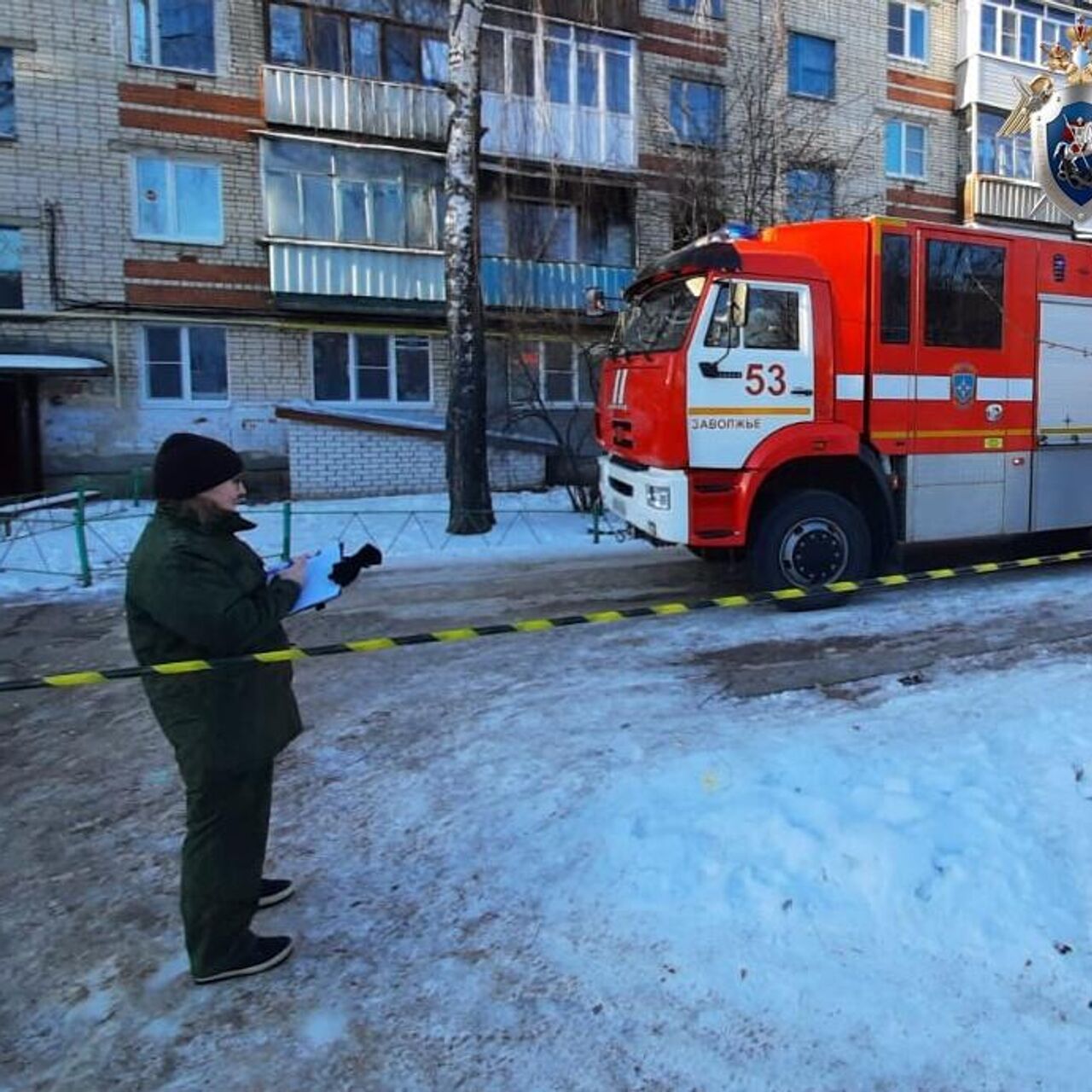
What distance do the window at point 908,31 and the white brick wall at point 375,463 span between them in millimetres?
14675

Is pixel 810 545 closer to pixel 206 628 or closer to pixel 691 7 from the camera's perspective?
pixel 206 628

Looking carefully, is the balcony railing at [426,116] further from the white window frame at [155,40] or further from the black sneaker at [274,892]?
the black sneaker at [274,892]

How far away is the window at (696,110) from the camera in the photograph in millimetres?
19016

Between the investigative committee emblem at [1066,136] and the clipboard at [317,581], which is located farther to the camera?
the investigative committee emblem at [1066,136]

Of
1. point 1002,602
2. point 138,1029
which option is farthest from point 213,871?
point 1002,602

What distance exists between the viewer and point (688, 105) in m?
19.6

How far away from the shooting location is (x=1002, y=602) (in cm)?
707

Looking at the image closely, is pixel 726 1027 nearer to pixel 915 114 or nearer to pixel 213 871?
pixel 213 871

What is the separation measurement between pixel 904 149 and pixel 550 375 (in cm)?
1125

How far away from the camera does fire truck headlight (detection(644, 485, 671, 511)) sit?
6562 millimetres

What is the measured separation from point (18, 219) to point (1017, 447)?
1569cm

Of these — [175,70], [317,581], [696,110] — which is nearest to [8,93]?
[175,70]

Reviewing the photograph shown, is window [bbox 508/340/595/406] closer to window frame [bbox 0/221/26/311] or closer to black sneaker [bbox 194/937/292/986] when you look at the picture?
window frame [bbox 0/221/26/311]

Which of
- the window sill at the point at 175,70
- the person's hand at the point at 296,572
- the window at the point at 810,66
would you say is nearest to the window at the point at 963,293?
the person's hand at the point at 296,572
